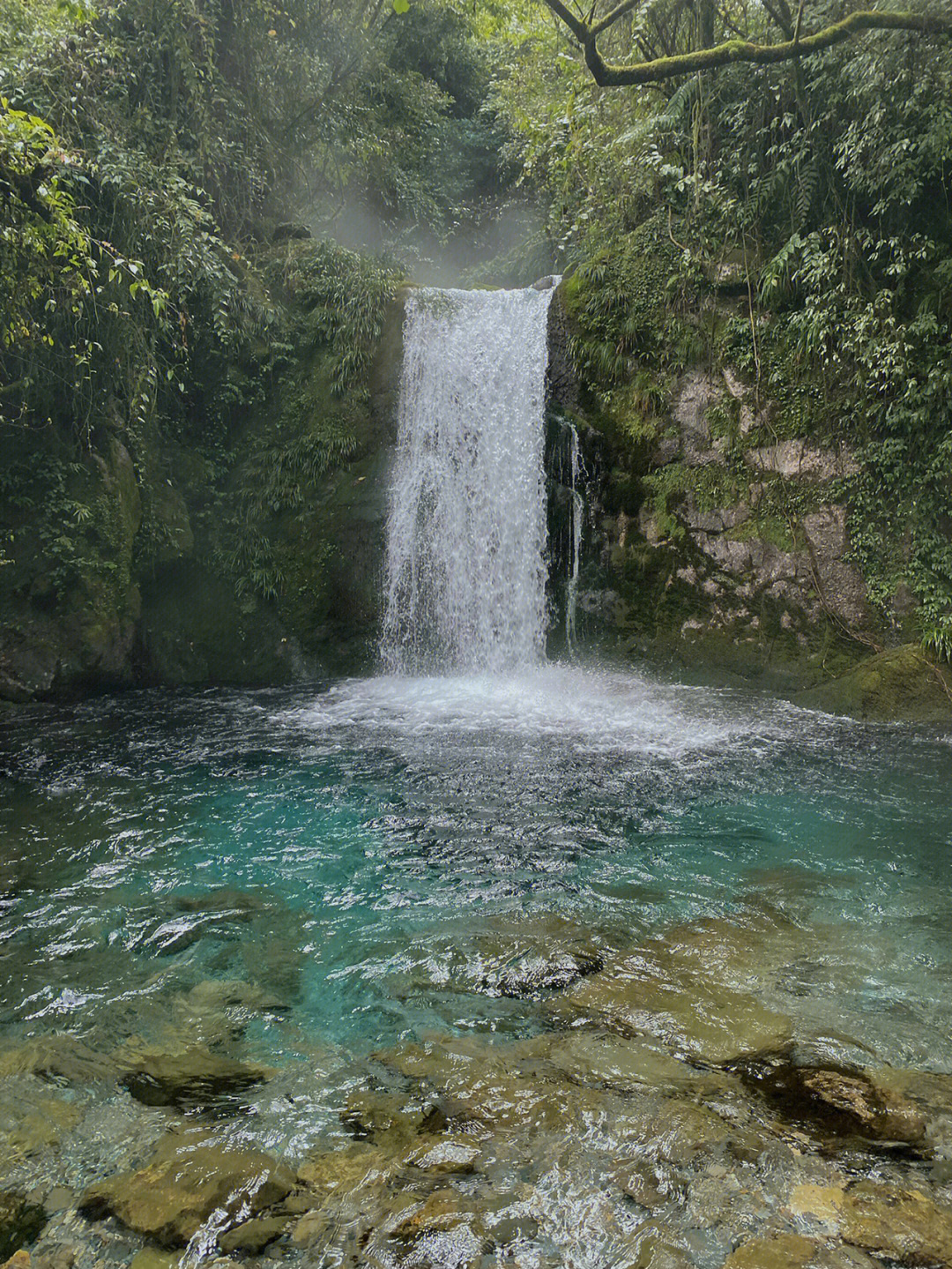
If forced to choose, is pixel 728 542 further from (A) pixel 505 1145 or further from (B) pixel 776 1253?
(B) pixel 776 1253

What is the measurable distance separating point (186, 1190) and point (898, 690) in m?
7.35

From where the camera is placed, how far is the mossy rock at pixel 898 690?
24.1 feet

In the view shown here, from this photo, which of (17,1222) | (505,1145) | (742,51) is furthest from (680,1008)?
(742,51)

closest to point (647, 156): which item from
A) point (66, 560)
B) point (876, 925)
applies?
point (66, 560)

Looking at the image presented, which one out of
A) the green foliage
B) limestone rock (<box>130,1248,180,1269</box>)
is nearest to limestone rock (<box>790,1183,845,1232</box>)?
limestone rock (<box>130,1248,180,1269</box>)

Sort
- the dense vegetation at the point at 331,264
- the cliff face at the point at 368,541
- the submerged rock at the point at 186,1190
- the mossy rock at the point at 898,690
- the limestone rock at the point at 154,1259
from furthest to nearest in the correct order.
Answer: the cliff face at the point at 368,541, the dense vegetation at the point at 331,264, the mossy rock at the point at 898,690, the submerged rock at the point at 186,1190, the limestone rock at the point at 154,1259

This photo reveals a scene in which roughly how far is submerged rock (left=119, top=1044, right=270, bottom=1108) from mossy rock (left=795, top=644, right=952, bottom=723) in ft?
22.0

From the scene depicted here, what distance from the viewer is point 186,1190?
2.17m

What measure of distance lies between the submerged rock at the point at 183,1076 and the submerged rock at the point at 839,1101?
5.97 feet

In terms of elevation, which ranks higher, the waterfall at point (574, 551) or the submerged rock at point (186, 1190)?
the waterfall at point (574, 551)

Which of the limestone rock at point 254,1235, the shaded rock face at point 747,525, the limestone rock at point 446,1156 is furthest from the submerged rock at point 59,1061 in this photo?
the shaded rock face at point 747,525

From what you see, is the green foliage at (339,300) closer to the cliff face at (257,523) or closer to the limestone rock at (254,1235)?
the cliff face at (257,523)

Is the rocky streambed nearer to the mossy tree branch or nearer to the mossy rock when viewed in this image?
the mossy rock

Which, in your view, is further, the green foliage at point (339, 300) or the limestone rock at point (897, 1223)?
the green foliage at point (339, 300)
